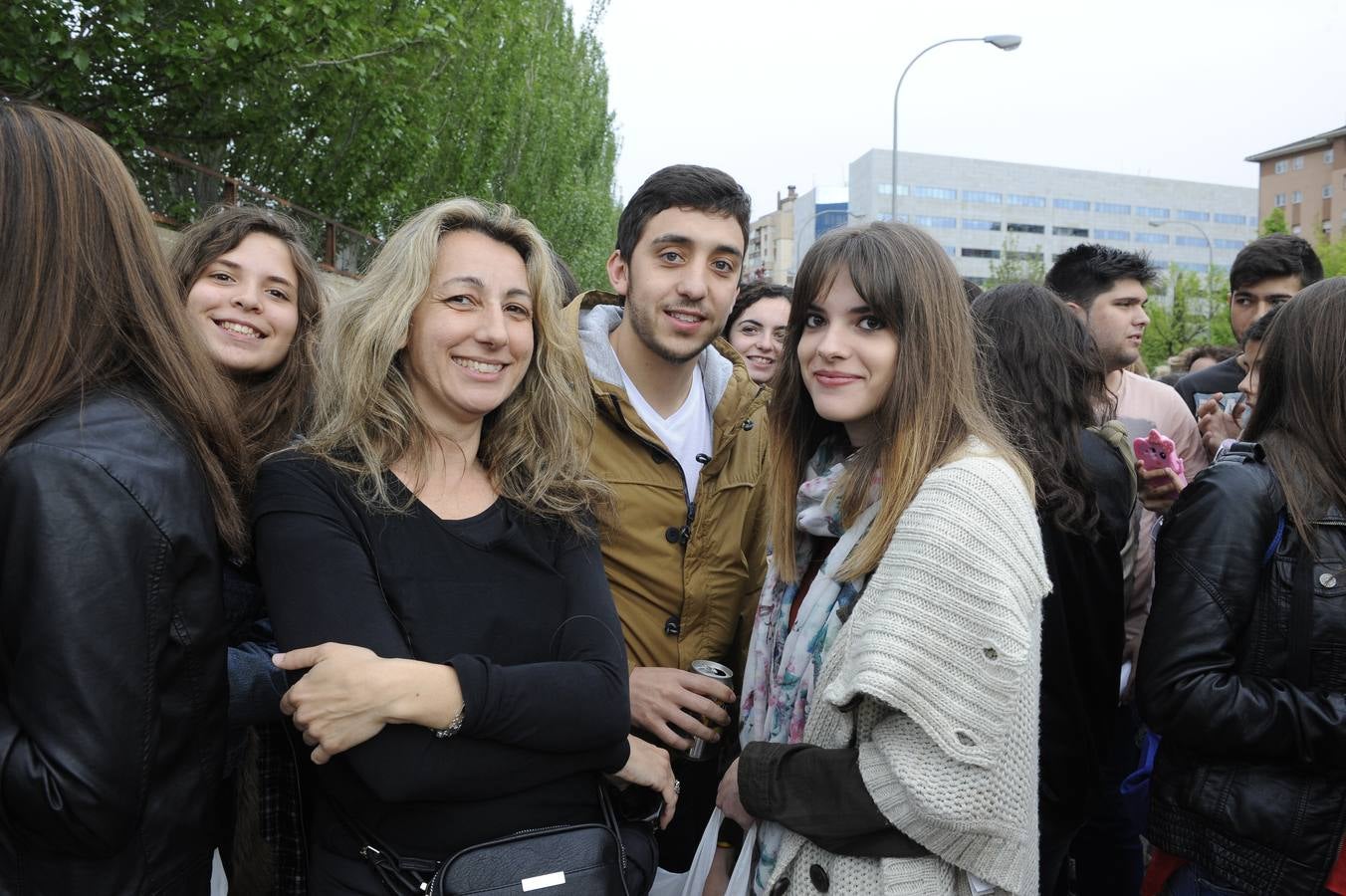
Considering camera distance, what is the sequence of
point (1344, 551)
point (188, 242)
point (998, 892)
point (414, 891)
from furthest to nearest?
point (188, 242) → point (1344, 551) → point (998, 892) → point (414, 891)

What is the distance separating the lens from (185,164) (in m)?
8.79

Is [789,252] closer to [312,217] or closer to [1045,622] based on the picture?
[312,217]

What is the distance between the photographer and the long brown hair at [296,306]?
9.36ft

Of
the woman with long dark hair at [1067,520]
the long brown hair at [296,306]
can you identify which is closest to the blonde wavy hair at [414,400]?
the long brown hair at [296,306]

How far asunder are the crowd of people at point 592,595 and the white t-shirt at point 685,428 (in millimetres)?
34

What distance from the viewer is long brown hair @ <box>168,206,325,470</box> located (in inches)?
112

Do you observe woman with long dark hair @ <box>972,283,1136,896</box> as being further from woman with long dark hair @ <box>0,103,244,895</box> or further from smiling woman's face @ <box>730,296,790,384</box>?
smiling woman's face @ <box>730,296,790,384</box>

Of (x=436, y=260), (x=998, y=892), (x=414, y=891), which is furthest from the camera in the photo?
(x=436, y=260)

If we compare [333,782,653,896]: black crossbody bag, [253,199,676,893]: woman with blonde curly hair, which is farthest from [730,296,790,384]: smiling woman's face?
[333,782,653,896]: black crossbody bag

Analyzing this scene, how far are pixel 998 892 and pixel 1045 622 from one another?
881mm

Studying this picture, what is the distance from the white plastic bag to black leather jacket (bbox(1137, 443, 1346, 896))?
94 centimetres

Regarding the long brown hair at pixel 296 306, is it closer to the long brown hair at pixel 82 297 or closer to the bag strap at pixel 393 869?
the long brown hair at pixel 82 297

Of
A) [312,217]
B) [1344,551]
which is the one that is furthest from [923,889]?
[312,217]

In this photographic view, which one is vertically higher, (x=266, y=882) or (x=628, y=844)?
(x=628, y=844)
